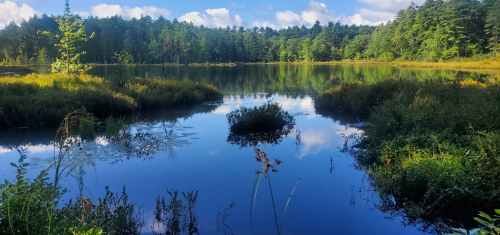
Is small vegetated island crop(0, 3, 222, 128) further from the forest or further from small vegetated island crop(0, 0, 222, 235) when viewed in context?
the forest

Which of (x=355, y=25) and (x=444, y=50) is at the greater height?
(x=355, y=25)

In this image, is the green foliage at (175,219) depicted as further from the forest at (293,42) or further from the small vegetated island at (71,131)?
the forest at (293,42)

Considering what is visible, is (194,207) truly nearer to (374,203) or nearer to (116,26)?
(374,203)

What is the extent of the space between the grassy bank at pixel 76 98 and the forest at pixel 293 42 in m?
41.6

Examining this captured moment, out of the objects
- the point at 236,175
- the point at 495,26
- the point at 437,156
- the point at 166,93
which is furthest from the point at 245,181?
the point at 495,26

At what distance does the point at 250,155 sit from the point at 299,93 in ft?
52.8

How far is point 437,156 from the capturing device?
6645 mm

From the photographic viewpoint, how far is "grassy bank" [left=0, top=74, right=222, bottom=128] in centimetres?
1178

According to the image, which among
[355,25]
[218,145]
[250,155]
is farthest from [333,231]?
[355,25]

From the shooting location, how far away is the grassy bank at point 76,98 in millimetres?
11781

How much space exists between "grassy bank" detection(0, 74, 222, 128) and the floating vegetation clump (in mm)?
5573

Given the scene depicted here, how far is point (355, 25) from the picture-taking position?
144 metres

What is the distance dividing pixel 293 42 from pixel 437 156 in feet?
357

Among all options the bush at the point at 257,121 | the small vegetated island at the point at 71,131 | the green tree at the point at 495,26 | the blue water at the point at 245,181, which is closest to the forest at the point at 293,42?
→ the green tree at the point at 495,26
